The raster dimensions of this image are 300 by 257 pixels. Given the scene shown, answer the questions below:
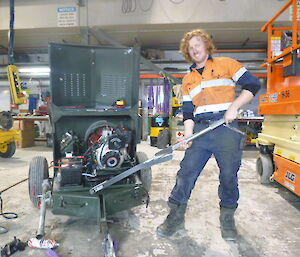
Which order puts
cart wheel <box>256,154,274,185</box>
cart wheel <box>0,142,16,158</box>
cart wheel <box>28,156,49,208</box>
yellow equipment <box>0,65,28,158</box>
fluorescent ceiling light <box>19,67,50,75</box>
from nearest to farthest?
1. cart wheel <box>28,156,49,208</box>
2. cart wheel <box>256,154,274,185</box>
3. yellow equipment <box>0,65,28,158</box>
4. cart wheel <box>0,142,16,158</box>
5. fluorescent ceiling light <box>19,67,50,75</box>

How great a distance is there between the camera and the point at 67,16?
544 cm

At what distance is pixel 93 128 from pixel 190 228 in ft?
3.80

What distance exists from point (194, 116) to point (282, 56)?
1.54 meters

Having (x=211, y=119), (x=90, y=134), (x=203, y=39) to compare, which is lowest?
(x=90, y=134)

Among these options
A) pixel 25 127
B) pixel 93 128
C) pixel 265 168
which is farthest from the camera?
pixel 25 127

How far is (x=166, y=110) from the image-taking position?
729 centimetres

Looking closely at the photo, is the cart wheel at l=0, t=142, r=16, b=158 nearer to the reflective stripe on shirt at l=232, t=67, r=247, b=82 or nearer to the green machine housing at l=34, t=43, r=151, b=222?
the green machine housing at l=34, t=43, r=151, b=222

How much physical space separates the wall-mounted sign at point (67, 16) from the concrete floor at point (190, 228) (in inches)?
163

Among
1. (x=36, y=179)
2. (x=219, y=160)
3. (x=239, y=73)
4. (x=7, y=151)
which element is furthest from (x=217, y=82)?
(x=7, y=151)

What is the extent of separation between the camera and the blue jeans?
1.67 metres

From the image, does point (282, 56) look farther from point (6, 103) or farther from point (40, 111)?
point (6, 103)

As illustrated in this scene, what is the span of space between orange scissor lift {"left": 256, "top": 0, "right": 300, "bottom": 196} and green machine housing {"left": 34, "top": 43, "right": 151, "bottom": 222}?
55.1 inches

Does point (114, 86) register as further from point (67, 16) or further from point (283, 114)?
point (67, 16)

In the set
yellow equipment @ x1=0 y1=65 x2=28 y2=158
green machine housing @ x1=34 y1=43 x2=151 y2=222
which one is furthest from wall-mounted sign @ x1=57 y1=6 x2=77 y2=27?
green machine housing @ x1=34 y1=43 x2=151 y2=222
